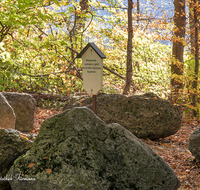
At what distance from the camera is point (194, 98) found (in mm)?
9367

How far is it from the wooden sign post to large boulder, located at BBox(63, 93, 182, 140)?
1332 millimetres

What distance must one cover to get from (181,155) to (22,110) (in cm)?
489

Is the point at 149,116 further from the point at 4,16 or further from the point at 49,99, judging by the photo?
the point at 49,99

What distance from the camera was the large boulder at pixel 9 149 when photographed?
2.82 metres

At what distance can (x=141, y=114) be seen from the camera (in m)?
6.48

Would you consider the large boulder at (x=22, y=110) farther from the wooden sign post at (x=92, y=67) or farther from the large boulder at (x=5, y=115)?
the wooden sign post at (x=92, y=67)

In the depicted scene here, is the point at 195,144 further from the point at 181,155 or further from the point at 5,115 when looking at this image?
the point at 5,115

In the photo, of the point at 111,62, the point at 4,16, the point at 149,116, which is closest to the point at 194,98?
the point at 149,116

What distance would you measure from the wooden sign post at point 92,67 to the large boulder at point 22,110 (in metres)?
2.51

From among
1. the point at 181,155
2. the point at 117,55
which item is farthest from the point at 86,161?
the point at 117,55

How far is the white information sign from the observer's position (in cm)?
543

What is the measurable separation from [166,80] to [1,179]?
34.4ft

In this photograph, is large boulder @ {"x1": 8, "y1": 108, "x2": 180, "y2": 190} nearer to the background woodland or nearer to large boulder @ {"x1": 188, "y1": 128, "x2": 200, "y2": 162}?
large boulder @ {"x1": 188, "y1": 128, "x2": 200, "y2": 162}

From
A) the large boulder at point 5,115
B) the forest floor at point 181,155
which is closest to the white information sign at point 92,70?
the large boulder at point 5,115
